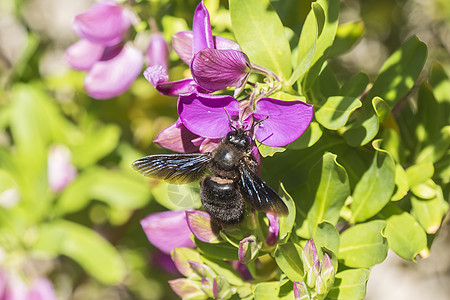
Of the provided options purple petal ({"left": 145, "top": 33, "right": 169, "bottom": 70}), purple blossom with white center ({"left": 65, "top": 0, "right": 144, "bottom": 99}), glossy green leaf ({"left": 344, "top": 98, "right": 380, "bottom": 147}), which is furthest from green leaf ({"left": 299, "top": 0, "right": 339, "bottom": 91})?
purple blossom with white center ({"left": 65, "top": 0, "right": 144, "bottom": 99})

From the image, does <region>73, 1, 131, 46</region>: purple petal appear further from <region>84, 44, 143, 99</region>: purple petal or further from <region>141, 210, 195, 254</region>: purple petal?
<region>141, 210, 195, 254</region>: purple petal

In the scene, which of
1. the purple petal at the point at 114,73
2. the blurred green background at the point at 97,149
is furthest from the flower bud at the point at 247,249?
Answer: the purple petal at the point at 114,73

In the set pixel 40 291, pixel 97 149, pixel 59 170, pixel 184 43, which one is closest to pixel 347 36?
pixel 184 43

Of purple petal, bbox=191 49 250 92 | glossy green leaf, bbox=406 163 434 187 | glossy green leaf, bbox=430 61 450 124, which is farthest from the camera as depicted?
glossy green leaf, bbox=430 61 450 124

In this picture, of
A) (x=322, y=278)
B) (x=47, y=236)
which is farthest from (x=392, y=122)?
(x=47, y=236)

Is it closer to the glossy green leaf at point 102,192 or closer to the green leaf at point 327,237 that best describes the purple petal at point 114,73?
the glossy green leaf at point 102,192
